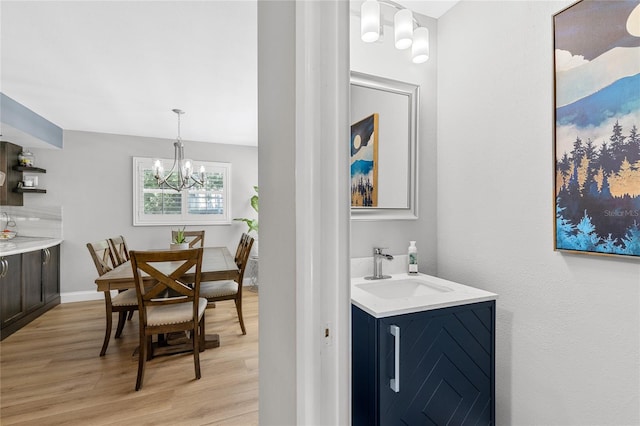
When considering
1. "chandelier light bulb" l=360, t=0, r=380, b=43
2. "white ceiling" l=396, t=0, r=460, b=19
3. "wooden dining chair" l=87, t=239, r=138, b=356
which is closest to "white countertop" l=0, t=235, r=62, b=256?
"wooden dining chair" l=87, t=239, r=138, b=356

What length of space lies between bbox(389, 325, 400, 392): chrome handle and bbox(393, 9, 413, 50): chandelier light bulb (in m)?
1.40

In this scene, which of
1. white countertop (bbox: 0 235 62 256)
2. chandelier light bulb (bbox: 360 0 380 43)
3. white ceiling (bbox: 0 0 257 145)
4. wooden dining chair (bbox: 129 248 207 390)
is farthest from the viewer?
white countertop (bbox: 0 235 62 256)

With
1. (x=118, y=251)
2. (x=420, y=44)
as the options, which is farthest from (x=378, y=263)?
(x=118, y=251)

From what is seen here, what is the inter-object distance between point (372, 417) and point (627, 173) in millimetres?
1278

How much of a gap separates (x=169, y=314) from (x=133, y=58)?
189 cm

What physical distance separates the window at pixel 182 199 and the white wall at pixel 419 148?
11.9 ft

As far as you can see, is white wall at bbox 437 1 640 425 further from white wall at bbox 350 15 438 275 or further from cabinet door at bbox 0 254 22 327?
cabinet door at bbox 0 254 22 327

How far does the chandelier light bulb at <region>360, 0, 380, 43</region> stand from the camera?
1.47 m

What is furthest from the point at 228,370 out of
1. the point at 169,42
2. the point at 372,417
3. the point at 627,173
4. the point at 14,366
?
the point at 627,173

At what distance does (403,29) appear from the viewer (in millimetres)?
1567

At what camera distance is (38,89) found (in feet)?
9.01

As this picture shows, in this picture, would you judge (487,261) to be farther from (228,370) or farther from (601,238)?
(228,370)

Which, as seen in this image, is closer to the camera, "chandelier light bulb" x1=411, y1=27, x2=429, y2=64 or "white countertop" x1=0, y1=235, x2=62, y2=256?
"chandelier light bulb" x1=411, y1=27, x2=429, y2=64

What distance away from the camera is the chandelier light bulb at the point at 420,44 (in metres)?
1.62
